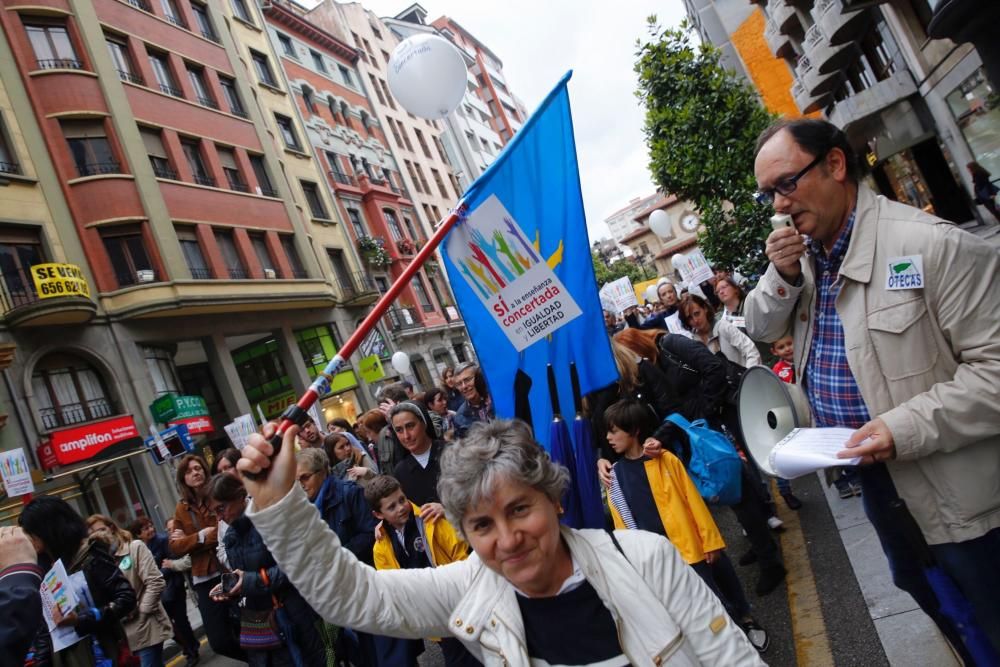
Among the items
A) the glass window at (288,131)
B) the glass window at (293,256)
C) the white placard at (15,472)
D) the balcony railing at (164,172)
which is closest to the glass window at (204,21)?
the glass window at (288,131)

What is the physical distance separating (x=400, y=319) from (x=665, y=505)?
96.4 ft

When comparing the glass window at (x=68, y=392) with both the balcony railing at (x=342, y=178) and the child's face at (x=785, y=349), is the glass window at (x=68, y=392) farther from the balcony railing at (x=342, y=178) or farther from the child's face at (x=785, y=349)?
the balcony railing at (x=342, y=178)

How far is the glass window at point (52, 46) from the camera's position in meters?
17.4

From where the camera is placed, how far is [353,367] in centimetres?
2617

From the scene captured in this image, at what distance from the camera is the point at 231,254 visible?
70.6 ft

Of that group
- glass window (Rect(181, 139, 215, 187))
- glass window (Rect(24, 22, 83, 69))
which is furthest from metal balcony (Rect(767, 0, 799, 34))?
glass window (Rect(24, 22, 83, 69))

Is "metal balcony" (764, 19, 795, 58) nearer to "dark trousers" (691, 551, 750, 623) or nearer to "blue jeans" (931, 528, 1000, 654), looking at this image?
"dark trousers" (691, 551, 750, 623)

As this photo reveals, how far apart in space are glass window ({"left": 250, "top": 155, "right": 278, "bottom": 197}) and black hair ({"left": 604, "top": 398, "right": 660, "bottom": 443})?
74.9 feet

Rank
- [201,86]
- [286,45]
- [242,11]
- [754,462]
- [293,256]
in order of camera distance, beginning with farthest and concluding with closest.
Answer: [286,45] < [242,11] < [293,256] < [201,86] < [754,462]

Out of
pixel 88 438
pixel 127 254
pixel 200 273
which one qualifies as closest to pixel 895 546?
pixel 88 438

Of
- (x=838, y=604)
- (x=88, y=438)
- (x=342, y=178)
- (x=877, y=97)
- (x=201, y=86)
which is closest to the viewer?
(x=838, y=604)

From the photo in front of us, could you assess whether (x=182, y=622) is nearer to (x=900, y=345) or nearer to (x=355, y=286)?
(x=900, y=345)

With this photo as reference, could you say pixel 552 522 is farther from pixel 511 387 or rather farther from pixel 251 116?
pixel 251 116

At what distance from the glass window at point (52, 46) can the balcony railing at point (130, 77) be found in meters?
1.25
